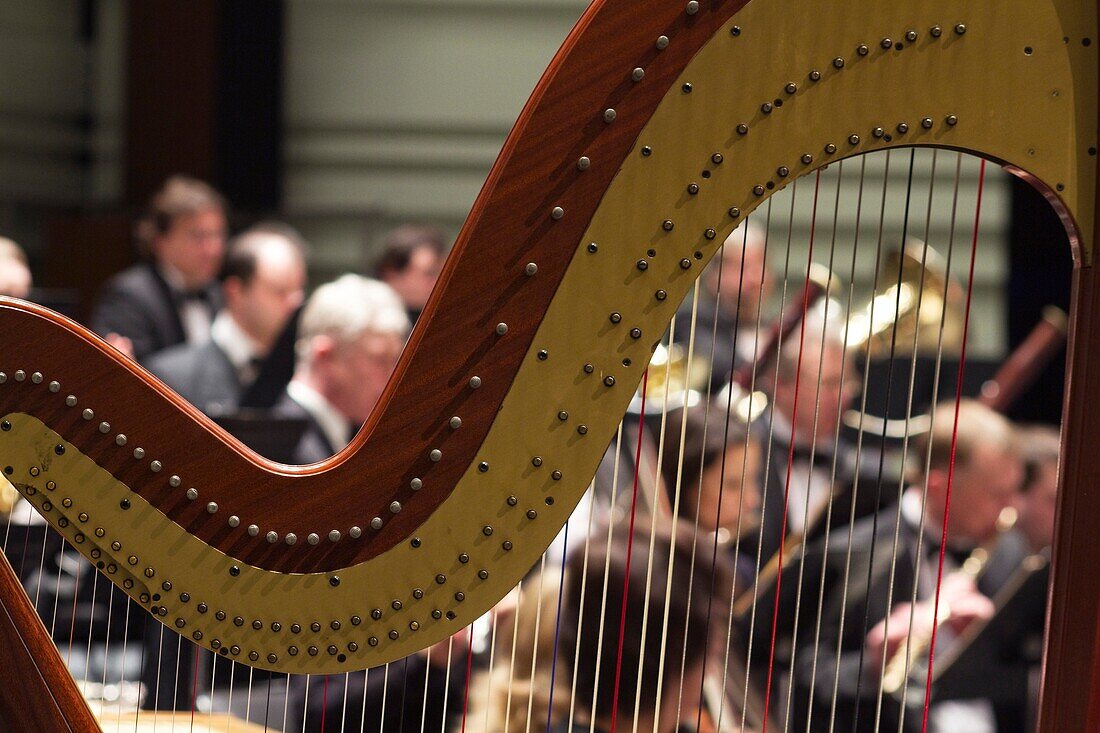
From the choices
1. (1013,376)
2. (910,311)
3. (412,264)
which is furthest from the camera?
(412,264)

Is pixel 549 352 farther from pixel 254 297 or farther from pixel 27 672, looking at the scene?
pixel 254 297

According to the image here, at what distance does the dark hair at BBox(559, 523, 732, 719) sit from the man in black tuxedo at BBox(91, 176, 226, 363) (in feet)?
9.50

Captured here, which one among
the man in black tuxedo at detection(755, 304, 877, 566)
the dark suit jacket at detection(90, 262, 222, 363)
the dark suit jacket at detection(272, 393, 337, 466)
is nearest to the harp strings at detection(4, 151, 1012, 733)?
the man in black tuxedo at detection(755, 304, 877, 566)

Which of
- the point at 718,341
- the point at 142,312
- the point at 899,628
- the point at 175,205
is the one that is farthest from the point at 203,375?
the point at 899,628

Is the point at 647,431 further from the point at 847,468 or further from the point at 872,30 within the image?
the point at 872,30

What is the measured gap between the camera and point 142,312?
4266 mm

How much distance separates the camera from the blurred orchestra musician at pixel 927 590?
2348 millimetres

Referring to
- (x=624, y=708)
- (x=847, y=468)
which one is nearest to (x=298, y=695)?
(x=624, y=708)

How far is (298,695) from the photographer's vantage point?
1.35 meters

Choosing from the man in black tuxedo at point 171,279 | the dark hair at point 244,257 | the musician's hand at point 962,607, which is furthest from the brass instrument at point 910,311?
the man in black tuxedo at point 171,279

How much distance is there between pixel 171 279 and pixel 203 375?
987 mm

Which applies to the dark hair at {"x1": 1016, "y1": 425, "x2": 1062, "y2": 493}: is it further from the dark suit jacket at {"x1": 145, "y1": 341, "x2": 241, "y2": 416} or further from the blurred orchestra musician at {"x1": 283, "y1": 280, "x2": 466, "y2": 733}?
the dark suit jacket at {"x1": 145, "y1": 341, "x2": 241, "y2": 416}

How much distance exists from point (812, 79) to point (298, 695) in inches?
32.5

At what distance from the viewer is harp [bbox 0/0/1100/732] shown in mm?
945
